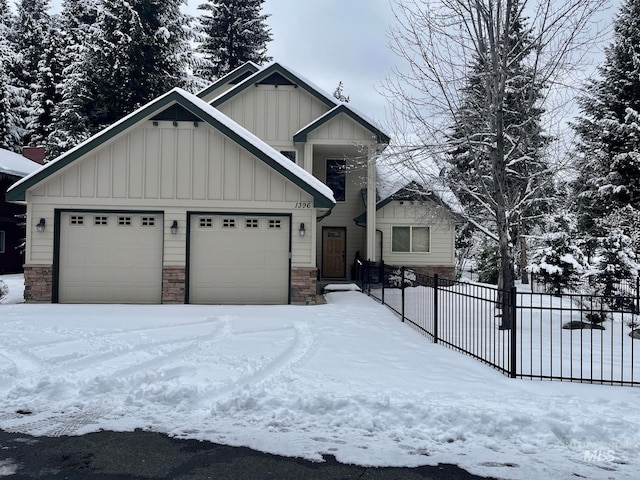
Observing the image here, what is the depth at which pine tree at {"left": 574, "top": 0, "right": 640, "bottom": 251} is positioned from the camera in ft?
67.8

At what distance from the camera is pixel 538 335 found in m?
10.5

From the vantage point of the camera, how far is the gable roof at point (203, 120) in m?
13.0

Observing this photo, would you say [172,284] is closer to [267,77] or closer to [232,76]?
[267,77]

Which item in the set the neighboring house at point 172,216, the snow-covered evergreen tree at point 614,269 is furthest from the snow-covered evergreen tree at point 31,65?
the snow-covered evergreen tree at point 614,269

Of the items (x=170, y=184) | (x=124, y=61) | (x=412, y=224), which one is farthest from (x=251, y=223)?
(x=124, y=61)

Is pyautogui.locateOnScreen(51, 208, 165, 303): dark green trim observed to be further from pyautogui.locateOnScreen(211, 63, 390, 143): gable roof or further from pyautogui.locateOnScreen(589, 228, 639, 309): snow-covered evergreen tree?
pyautogui.locateOnScreen(589, 228, 639, 309): snow-covered evergreen tree

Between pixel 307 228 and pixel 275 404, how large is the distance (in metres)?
8.73

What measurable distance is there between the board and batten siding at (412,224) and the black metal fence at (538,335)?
5355 millimetres

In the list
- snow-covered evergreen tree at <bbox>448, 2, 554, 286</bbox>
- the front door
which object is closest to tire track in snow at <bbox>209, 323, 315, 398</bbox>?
snow-covered evergreen tree at <bbox>448, 2, 554, 286</bbox>

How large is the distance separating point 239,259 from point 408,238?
916 cm

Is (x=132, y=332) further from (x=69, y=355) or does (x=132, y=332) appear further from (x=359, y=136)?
(x=359, y=136)

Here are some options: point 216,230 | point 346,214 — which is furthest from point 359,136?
point 216,230

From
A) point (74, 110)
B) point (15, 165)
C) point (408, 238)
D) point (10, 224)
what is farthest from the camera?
point (15, 165)

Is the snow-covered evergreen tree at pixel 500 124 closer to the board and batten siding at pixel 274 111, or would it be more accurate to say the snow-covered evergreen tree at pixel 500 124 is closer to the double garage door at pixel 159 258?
the double garage door at pixel 159 258
